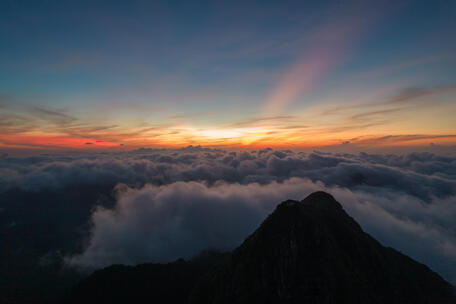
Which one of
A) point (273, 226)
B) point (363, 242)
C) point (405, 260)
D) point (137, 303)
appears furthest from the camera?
point (137, 303)

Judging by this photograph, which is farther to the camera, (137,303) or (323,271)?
(137,303)

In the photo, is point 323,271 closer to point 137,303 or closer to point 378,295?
point 378,295

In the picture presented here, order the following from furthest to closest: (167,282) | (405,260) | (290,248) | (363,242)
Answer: (167,282), (405,260), (363,242), (290,248)

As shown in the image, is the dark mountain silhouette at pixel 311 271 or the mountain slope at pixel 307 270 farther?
the dark mountain silhouette at pixel 311 271

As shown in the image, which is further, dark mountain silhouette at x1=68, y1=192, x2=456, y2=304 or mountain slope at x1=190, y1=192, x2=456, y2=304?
dark mountain silhouette at x1=68, y1=192, x2=456, y2=304

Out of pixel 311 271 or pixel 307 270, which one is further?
pixel 307 270

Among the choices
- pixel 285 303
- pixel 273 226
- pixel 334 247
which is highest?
pixel 273 226

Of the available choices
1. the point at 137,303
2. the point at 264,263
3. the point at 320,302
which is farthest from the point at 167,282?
the point at 320,302

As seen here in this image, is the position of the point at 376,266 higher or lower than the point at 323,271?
lower
